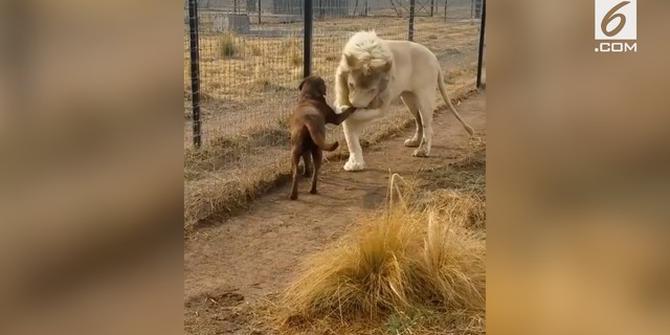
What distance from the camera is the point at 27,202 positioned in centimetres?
144

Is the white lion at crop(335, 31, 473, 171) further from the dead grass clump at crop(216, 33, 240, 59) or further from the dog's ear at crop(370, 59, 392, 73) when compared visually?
the dead grass clump at crop(216, 33, 240, 59)

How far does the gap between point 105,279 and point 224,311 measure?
1.35m

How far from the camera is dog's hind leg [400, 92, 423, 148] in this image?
5324 millimetres

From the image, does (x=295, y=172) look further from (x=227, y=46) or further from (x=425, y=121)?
(x=227, y=46)

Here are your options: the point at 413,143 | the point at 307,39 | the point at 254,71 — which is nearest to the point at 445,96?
the point at 413,143

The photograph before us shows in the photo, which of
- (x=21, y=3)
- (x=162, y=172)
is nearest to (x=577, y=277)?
(x=162, y=172)

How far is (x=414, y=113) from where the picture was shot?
5.52 metres

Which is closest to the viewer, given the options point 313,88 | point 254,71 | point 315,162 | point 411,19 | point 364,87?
point 315,162

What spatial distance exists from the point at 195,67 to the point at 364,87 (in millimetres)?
991

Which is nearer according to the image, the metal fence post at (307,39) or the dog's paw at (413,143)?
the metal fence post at (307,39)

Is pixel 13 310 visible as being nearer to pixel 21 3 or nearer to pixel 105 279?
pixel 105 279

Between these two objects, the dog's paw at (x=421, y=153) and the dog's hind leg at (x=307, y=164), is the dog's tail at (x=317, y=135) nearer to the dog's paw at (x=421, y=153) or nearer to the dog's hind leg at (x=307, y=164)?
the dog's hind leg at (x=307, y=164)

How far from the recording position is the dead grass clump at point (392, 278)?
9.00ft

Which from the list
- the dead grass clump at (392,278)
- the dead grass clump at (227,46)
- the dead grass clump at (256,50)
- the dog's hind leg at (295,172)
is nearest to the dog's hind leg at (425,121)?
the dog's hind leg at (295,172)
